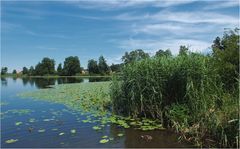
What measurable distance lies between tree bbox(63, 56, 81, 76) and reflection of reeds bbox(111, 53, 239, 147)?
90.9m

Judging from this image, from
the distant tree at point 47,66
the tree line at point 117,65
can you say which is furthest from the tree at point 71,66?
the distant tree at point 47,66

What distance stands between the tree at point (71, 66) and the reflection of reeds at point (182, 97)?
90870 millimetres

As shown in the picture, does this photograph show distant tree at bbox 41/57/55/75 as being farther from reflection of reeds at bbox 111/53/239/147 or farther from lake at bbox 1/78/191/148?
reflection of reeds at bbox 111/53/239/147

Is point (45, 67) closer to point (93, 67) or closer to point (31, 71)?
point (31, 71)

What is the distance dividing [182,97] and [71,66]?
94.2 m

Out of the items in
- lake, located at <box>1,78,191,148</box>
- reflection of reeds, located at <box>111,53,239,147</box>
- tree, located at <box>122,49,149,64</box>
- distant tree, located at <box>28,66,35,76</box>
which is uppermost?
distant tree, located at <box>28,66,35,76</box>

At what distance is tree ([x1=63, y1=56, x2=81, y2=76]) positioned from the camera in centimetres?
10200

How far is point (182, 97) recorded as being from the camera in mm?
10469

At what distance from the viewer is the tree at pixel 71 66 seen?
10200 cm

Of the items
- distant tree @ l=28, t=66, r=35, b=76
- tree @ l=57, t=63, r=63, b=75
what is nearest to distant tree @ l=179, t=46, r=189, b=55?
tree @ l=57, t=63, r=63, b=75

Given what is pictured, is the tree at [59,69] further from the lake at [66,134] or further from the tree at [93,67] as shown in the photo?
the lake at [66,134]

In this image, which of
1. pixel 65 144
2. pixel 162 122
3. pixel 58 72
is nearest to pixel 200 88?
pixel 162 122

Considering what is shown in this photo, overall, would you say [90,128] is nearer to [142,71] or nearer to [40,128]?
[40,128]

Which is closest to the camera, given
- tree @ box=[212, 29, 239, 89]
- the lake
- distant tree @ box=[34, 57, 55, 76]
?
the lake
